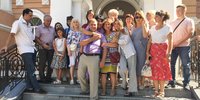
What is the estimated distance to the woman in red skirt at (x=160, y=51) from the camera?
7000 mm

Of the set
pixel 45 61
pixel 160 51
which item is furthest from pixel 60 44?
pixel 160 51

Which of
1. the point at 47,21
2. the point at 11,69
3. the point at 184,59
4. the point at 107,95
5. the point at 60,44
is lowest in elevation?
the point at 107,95

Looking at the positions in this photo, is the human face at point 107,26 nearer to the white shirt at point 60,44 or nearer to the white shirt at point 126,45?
the white shirt at point 126,45

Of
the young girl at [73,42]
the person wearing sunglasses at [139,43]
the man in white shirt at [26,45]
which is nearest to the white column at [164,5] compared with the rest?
the person wearing sunglasses at [139,43]

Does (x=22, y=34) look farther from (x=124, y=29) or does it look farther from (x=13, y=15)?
(x=13, y=15)

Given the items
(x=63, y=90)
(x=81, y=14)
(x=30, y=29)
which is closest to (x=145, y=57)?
(x=63, y=90)

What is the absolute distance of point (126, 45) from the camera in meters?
7.29

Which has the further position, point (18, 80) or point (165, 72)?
point (18, 80)

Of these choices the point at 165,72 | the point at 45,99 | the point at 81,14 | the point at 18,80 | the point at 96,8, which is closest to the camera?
the point at 165,72

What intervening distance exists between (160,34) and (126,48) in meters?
0.72

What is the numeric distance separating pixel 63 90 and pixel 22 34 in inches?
57.6

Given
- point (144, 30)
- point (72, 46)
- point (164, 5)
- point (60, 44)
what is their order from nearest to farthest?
point (144, 30) → point (72, 46) → point (60, 44) → point (164, 5)

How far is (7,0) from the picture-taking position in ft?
49.2

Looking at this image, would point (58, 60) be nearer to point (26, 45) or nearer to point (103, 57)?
point (26, 45)
